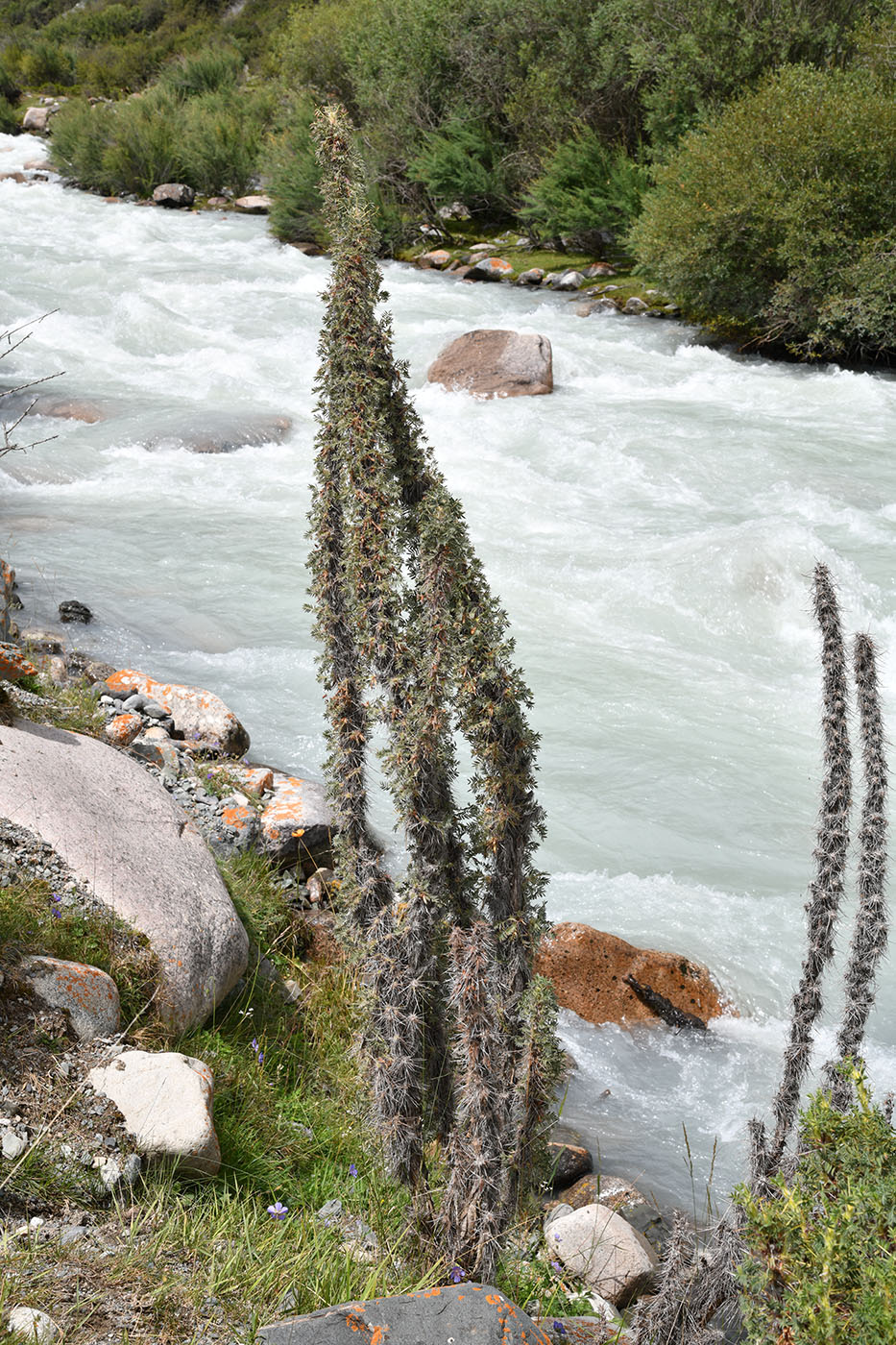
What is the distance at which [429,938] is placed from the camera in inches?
126

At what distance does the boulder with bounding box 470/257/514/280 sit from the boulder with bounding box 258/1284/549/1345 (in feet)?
80.0

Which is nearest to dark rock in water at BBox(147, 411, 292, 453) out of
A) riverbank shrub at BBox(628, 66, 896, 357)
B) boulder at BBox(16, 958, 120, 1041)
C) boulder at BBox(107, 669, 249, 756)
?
boulder at BBox(107, 669, 249, 756)

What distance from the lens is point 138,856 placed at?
15.6ft

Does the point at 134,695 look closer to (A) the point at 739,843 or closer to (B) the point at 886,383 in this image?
(A) the point at 739,843

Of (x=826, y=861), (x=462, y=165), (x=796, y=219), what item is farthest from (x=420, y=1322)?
(x=462, y=165)

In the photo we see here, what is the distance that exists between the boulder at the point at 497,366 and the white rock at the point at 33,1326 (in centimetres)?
1507

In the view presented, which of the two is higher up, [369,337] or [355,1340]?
[369,337]

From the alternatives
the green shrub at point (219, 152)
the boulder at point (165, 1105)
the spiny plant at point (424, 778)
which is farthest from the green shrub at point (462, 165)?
the boulder at point (165, 1105)

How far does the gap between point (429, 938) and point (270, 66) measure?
46757 mm

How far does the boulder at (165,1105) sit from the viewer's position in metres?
3.44

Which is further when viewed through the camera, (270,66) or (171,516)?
(270,66)

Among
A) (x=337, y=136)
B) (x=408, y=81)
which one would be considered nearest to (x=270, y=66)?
(x=408, y=81)

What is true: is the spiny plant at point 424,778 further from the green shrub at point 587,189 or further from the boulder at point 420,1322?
the green shrub at point 587,189

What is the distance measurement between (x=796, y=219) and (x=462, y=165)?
12.4m
